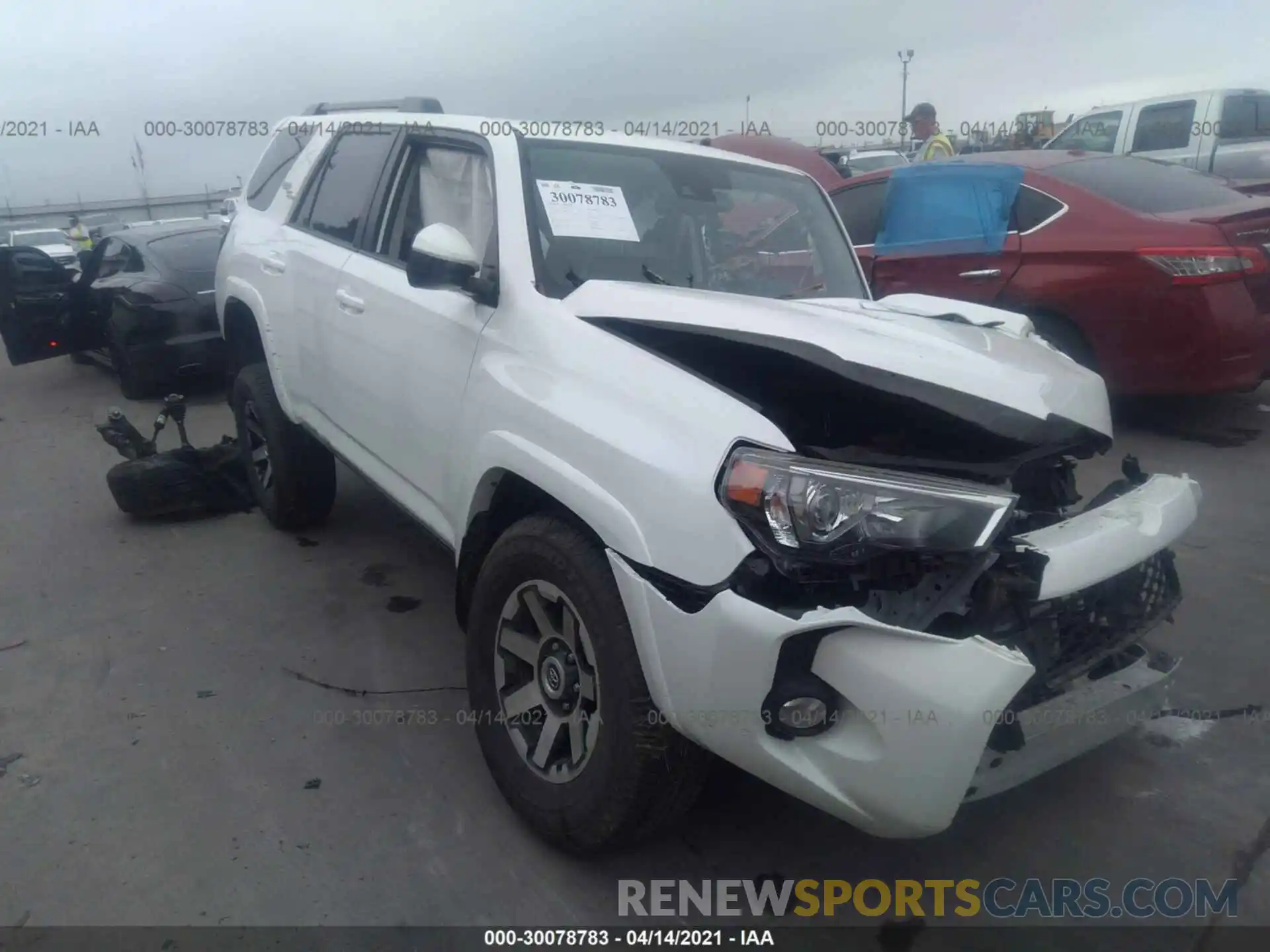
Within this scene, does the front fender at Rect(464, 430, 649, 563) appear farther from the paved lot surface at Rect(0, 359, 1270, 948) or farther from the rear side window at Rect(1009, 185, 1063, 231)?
the rear side window at Rect(1009, 185, 1063, 231)

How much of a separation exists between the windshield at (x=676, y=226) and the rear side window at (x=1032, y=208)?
277 cm

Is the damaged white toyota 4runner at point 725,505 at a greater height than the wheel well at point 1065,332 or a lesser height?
greater

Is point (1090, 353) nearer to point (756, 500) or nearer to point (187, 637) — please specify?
point (756, 500)

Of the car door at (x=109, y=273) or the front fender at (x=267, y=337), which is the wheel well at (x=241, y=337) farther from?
the car door at (x=109, y=273)

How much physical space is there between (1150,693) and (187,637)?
3.42 m

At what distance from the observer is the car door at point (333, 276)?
3.69m

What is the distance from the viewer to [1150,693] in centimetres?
255

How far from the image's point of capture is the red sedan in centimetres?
536

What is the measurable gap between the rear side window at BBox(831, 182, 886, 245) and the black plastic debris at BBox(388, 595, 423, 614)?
13.7 ft

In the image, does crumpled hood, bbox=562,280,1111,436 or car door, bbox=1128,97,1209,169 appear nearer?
crumpled hood, bbox=562,280,1111,436

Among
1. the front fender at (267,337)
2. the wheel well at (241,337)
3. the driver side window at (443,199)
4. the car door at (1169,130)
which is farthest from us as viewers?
the car door at (1169,130)

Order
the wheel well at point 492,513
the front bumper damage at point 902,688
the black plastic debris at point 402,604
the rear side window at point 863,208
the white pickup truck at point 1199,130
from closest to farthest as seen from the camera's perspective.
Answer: the front bumper damage at point 902,688 → the wheel well at point 492,513 → the black plastic debris at point 402,604 → the rear side window at point 863,208 → the white pickup truck at point 1199,130

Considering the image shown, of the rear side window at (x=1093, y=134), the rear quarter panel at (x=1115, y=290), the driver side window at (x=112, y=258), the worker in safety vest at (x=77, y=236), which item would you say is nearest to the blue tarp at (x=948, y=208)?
the rear quarter panel at (x=1115, y=290)

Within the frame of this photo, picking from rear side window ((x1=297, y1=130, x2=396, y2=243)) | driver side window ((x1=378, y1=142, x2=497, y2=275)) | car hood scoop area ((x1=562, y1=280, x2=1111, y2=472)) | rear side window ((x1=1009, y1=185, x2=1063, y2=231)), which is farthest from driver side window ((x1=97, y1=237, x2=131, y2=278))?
car hood scoop area ((x1=562, y1=280, x2=1111, y2=472))
